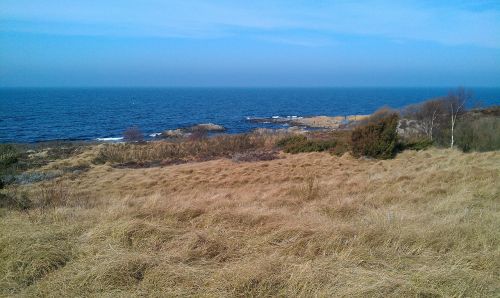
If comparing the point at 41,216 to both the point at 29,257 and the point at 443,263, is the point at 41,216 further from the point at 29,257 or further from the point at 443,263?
the point at 443,263

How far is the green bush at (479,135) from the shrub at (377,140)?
13.1ft

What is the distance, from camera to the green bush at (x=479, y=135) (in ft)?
60.1

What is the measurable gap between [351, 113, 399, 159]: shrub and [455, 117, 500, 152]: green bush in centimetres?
400

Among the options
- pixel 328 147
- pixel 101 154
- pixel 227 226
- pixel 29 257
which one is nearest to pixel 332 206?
pixel 227 226

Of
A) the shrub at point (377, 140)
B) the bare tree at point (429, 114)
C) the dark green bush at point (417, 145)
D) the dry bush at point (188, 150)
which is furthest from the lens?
the bare tree at point (429, 114)

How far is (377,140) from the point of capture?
19344 millimetres

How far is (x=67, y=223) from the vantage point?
4.82 m

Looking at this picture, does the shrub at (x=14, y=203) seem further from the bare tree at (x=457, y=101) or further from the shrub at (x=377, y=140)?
the bare tree at (x=457, y=101)

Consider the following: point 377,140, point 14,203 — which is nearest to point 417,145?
point 377,140

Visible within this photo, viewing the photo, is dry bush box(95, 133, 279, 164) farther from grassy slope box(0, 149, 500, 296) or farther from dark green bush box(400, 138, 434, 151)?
grassy slope box(0, 149, 500, 296)

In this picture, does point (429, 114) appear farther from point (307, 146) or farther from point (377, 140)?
point (307, 146)

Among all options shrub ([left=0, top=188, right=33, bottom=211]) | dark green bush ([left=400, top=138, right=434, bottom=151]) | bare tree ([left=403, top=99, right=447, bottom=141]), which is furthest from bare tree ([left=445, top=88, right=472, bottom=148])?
shrub ([left=0, top=188, right=33, bottom=211])

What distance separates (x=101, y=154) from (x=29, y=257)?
22.0 meters

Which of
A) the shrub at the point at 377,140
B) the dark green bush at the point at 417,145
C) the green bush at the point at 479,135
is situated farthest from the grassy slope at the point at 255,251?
the green bush at the point at 479,135
